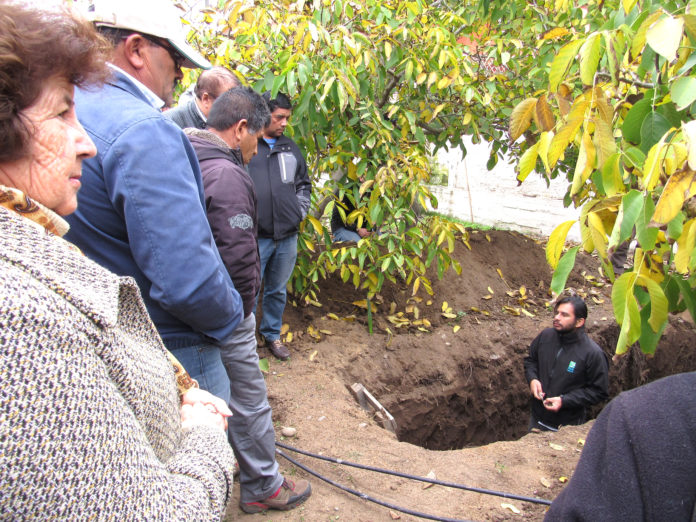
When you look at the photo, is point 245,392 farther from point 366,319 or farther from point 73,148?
point 366,319

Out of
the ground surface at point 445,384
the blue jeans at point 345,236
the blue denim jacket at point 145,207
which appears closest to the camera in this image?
the blue denim jacket at point 145,207

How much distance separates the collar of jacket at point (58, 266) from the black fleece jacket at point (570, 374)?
3889mm

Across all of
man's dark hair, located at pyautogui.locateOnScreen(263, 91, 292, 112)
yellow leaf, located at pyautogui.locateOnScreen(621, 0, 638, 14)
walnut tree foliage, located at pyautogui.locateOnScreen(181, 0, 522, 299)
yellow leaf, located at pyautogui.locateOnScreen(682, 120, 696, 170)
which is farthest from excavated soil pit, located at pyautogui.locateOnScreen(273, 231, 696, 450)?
yellow leaf, located at pyautogui.locateOnScreen(682, 120, 696, 170)

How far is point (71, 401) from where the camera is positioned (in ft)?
2.36

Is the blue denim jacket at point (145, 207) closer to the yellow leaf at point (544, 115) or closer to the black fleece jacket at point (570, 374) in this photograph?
the yellow leaf at point (544, 115)

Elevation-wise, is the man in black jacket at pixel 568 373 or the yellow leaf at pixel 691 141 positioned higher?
the yellow leaf at pixel 691 141

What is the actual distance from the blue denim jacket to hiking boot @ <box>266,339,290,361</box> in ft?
8.32

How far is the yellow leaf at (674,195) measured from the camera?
1.21 metres

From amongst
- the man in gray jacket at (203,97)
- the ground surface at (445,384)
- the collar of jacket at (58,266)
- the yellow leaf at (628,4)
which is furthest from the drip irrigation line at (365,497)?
the yellow leaf at (628,4)

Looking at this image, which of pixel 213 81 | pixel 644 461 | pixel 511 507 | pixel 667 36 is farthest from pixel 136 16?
pixel 511 507

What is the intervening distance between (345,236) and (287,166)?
1663 millimetres

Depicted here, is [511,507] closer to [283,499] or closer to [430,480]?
[430,480]

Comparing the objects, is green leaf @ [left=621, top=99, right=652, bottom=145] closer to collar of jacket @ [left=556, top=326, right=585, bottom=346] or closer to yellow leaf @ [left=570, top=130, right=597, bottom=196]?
yellow leaf @ [left=570, top=130, right=597, bottom=196]

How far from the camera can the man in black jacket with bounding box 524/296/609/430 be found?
13.1 feet
